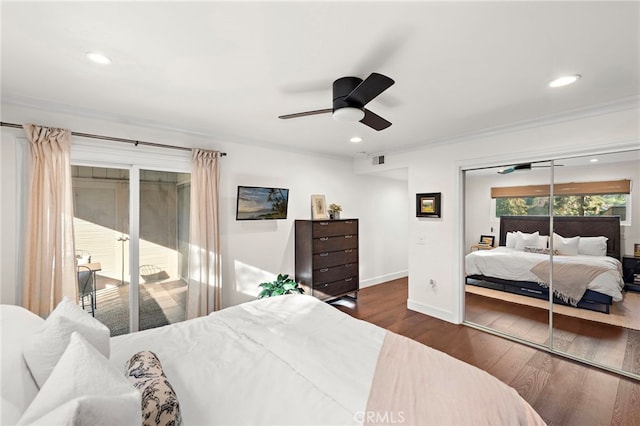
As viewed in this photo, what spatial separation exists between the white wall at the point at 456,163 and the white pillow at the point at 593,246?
2.94ft

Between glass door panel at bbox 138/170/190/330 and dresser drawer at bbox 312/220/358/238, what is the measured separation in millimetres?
1771

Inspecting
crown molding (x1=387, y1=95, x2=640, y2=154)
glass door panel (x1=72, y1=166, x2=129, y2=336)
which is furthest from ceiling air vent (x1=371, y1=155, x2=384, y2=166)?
glass door panel (x1=72, y1=166, x2=129, y2=336)

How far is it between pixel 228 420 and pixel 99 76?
2474mm

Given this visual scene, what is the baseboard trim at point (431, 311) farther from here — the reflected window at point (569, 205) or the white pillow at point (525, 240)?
the reflected window at point (569, 205)

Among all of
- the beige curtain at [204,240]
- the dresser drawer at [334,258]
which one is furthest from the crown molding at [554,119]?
the beige curtain at [204,240]

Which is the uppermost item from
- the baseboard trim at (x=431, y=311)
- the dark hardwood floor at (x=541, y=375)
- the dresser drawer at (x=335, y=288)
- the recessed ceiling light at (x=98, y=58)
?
the recessed ceiling light at (x=98, y=58)

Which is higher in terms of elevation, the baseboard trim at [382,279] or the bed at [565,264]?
the bed at [565,264]

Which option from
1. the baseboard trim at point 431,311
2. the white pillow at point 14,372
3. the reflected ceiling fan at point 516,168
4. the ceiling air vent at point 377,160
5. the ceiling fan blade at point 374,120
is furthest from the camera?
the ceiling air vent at point 377,160

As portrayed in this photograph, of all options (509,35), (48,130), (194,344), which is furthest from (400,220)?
(48,130)

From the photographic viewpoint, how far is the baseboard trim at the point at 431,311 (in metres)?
3.80

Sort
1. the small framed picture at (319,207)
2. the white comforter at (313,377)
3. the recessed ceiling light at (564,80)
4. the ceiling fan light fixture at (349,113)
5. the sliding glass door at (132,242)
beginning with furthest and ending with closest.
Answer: the small framed picture at (319,207), the sliding glass door at (132,242), the recessed ceiling light at (564,80), the ceiling fan light fixture at (349,113), the white comforter at (313,377)

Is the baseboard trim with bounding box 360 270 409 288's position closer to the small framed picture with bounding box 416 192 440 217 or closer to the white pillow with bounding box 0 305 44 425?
the small framed picture with bounding box 416 192 440 217

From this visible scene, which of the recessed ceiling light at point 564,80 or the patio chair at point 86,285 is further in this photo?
the patio chair at point 86,285

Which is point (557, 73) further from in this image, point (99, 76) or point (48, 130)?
point (48, 130)
